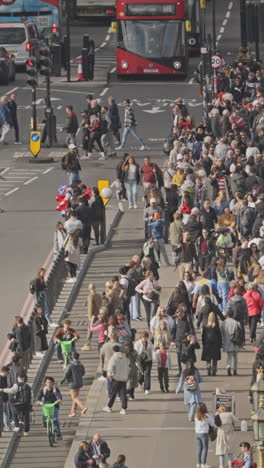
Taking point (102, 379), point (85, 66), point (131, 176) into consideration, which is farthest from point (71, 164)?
point (85, 66)

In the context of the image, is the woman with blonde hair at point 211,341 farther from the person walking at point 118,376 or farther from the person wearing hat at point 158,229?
the person wearing hat at point 158,229

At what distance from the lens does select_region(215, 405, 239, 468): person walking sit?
88.7ft

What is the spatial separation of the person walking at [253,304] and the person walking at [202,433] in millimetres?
A: 6661

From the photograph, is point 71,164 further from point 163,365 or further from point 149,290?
point 163,365

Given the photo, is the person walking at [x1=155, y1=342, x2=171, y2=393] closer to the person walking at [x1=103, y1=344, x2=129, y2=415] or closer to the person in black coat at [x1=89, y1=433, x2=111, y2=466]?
the person walking at [x1=103, y1=344, x2=129, y2=415]

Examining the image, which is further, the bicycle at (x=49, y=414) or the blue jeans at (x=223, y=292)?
the blue jeans at (x=223, y=292)

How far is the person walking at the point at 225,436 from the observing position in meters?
27.0

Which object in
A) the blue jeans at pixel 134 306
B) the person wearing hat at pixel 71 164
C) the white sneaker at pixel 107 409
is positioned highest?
the white sneaker at pixel 107 409

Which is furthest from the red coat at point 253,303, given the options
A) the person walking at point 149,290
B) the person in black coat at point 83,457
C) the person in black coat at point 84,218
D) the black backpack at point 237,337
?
the person in black coat at point 83,457

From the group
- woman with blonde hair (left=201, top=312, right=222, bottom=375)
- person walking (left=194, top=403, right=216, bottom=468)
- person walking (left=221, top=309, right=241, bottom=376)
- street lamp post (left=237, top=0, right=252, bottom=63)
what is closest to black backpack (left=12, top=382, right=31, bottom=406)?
person walking (left=194, top=403, right=216, bottom=468)

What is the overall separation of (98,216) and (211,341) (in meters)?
10.2

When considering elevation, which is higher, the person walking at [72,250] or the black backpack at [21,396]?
the black backpack at [21,396]

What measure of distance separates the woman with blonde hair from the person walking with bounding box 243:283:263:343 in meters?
1.82

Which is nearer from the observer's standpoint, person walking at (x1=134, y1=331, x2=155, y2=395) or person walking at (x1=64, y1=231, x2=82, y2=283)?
person walking at (x1=134, y1=331, x2=155, y2=395)
